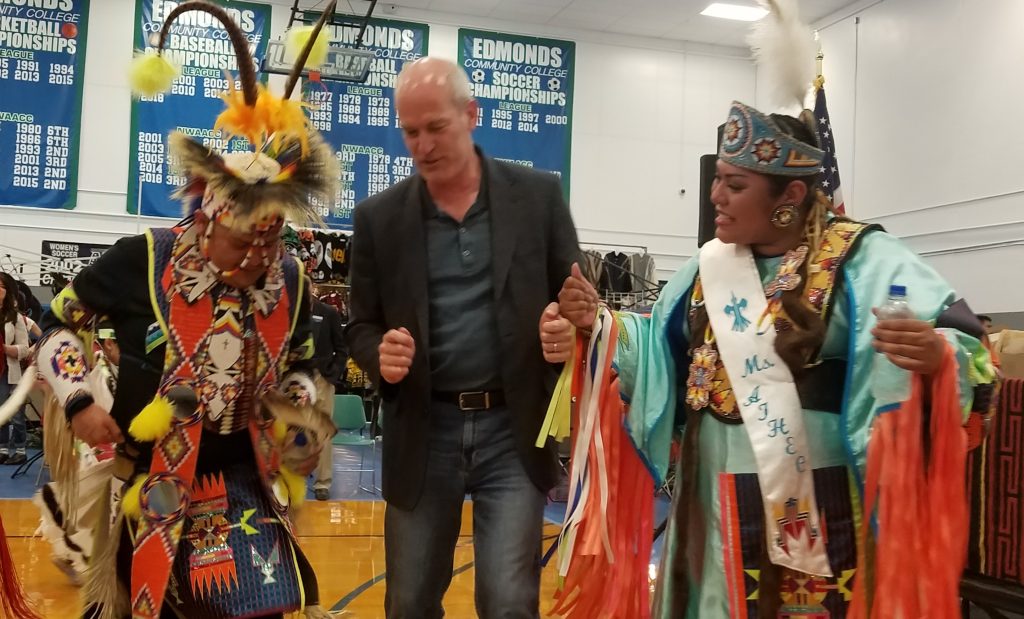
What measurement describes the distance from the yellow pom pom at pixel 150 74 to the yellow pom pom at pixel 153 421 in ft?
2.71

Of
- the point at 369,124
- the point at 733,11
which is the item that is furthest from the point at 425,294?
the point at 733,11

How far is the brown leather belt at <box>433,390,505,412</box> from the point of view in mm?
2076

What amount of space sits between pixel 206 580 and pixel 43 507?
1.04 metres

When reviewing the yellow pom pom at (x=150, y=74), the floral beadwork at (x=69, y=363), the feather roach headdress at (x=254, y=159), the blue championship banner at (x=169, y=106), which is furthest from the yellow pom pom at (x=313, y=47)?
the blue championship banner at (x=169, y=106)

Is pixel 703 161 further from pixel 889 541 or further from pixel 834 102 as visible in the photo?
pixel 834 102

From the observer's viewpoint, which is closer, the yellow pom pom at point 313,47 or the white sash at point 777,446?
the white sash at point 777,446

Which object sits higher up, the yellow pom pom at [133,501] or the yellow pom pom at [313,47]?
the yellow pom pom at [313,47]

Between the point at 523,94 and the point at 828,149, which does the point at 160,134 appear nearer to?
the point at 523,94

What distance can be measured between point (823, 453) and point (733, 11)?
1000cm

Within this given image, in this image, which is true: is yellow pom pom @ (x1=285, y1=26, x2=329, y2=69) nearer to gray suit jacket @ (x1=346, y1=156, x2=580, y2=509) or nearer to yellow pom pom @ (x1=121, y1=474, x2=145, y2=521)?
gray suit jacket @ (x1=346, y1=156, x2=580, y2=509)

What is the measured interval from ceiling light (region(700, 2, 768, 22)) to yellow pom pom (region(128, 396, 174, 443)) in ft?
33.1

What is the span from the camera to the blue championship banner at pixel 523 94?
11.1m

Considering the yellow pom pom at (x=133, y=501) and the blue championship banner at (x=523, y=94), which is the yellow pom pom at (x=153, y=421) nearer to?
the yellow pom pom at (x=133, y=501)

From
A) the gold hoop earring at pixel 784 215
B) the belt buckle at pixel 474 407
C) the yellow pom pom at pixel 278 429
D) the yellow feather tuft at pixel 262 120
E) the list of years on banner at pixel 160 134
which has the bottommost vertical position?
the yellow pom pom at pixel 278 429
